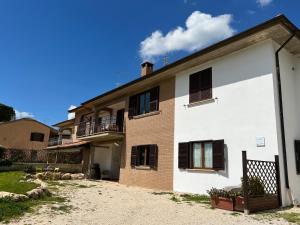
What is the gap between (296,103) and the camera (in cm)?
1223

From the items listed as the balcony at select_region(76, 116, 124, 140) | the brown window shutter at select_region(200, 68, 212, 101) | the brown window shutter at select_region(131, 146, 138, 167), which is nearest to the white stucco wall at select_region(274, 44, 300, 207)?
the brown window shutter at select_region(200, 68, 212, 101)

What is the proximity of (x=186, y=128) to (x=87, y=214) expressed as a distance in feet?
25.3

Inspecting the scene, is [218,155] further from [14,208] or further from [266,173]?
[14,208]

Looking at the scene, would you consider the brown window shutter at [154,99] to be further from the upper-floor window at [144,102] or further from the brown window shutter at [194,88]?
the brown window shutter at [194,88]

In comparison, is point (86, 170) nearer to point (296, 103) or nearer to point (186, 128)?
point (186, 128)

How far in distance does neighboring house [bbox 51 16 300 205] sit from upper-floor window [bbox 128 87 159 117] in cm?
7

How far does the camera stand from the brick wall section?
15.3m

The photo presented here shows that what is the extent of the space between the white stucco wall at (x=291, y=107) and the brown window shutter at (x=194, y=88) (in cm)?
402

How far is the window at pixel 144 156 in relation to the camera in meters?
16.2

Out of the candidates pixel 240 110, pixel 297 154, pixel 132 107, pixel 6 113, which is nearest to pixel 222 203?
→ pixel 297 154

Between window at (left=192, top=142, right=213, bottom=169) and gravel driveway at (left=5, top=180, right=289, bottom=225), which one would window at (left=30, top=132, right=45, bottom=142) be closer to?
window at (left=192, top=142, right=213, bottom=169)

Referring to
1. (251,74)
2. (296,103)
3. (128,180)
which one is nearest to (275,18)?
(251,74)

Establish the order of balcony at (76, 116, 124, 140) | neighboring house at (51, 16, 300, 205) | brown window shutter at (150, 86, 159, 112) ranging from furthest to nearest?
balcony at (76, 116, 124, 140) → brown window shutter at (150, 86, 159, 112) → neighboring house at (51, 16, 300, 205)

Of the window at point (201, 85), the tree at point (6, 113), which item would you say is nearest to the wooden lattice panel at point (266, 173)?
the window at point (201, 85)
